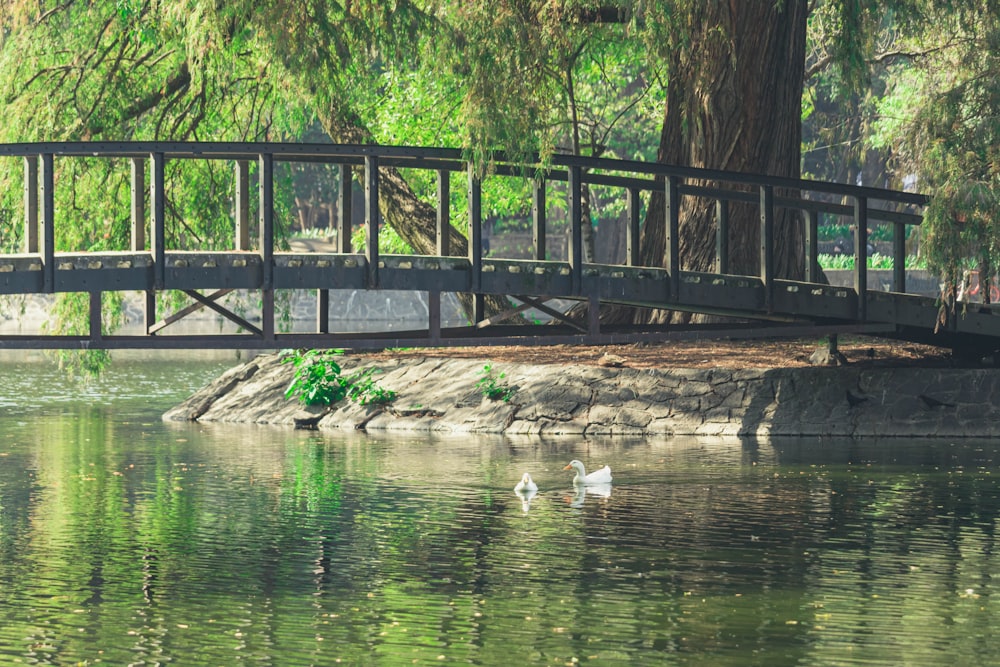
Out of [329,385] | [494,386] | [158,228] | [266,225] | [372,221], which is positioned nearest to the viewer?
[158,228]

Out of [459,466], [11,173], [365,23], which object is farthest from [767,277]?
[11,173]

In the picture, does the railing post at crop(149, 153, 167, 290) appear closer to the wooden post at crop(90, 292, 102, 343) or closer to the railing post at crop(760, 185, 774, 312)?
the wooden post at crop(90, 292, 102, 343)

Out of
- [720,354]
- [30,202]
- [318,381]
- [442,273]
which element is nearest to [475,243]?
[442,273]

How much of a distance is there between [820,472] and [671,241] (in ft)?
10.9

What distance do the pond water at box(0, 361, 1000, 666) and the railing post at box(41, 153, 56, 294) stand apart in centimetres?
216

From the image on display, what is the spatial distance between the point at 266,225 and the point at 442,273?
1.99 metres

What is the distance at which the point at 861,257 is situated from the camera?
75.7 feet

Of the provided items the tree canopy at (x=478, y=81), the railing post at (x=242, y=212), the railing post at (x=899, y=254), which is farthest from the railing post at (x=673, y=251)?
the railing post at (x=242, y=212)

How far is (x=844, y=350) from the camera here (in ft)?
84.4

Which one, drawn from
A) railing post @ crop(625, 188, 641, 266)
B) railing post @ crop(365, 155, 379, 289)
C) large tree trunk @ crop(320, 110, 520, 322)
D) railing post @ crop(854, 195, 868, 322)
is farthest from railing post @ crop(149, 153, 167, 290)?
large tree trunk @ crop(320, 110, 520, 322)

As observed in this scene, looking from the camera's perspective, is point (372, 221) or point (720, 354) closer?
point (372, 221)

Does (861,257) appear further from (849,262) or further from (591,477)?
(849,262)

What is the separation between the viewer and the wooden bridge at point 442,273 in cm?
1930

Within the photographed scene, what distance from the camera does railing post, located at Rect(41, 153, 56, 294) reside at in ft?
61.9
